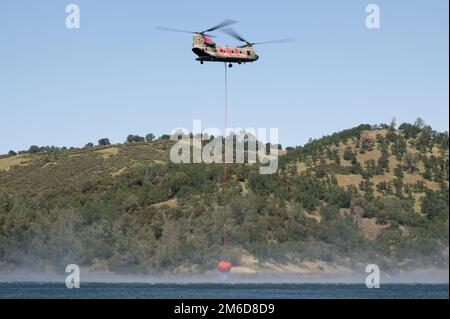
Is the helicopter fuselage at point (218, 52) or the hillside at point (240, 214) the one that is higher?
the helicopter fuselage at point (218, 52)

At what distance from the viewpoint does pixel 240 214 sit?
11394cm

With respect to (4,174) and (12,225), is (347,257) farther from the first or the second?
(4,174)

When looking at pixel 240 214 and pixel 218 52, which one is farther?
pixel 240 214

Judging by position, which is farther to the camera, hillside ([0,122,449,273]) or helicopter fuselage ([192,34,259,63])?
hillside ([0,122,449,273])

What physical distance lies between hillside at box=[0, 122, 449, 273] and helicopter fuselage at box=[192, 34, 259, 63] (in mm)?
36762

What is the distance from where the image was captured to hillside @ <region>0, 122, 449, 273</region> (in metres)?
108

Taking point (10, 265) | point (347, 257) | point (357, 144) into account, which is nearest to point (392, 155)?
point (357, 144)

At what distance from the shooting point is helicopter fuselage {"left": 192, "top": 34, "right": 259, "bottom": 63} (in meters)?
62.2

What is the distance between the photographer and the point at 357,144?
490 feet

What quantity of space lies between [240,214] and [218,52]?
5282cm

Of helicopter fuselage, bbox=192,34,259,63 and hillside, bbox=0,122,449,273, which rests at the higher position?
helicopter fuselage, bbox=192,34,259,63

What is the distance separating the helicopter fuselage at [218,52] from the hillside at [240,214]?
36762mm

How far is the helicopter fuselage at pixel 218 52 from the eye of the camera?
62.2m

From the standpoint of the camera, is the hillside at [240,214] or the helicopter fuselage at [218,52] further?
the hillside at [240,214]
